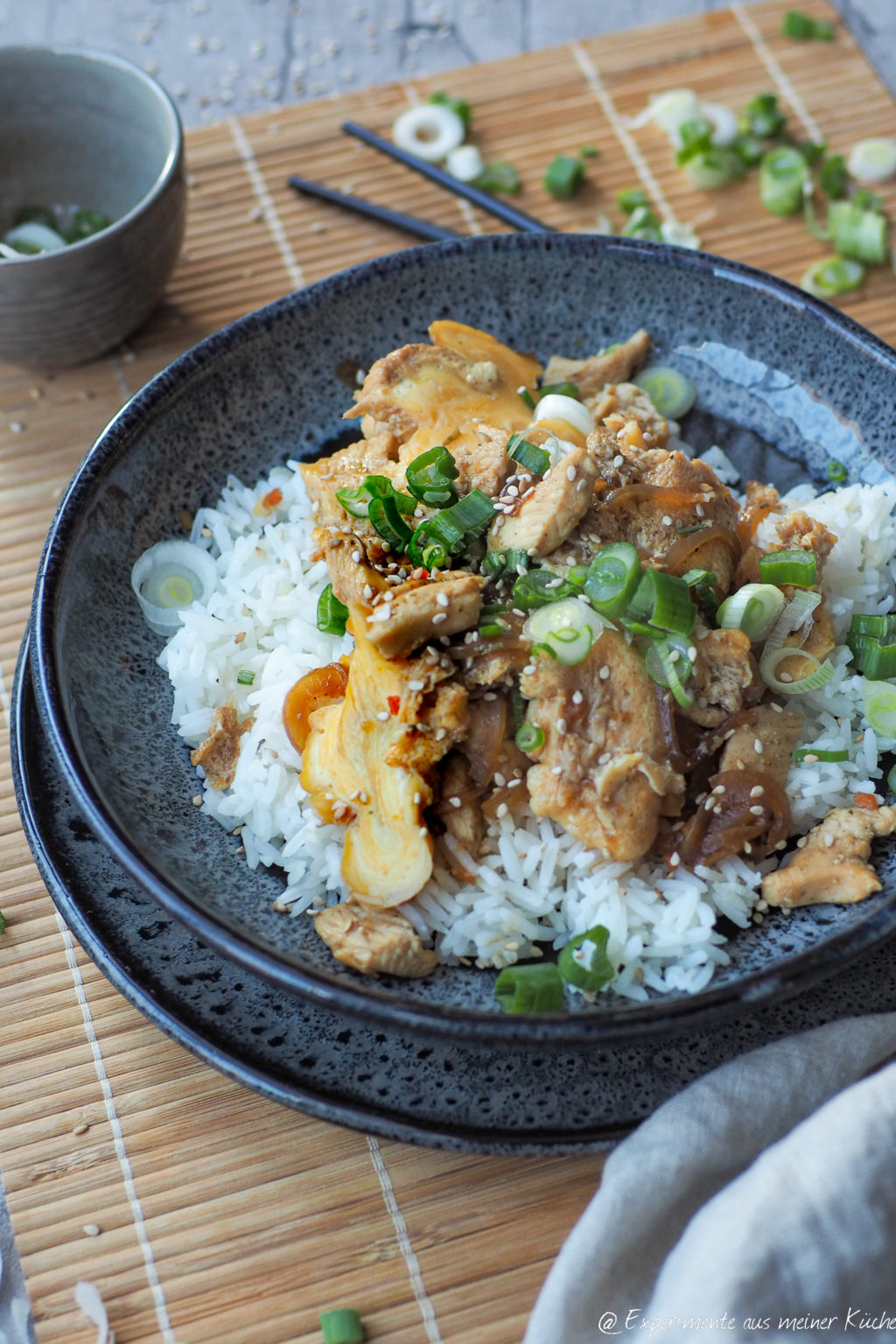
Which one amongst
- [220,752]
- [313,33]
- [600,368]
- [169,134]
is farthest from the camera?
[313,33]

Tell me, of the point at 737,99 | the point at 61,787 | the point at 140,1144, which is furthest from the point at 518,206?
the point at 140,1144

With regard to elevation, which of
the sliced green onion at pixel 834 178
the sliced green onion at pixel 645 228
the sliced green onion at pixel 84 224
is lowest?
the sliced green onion at pixel 84 224

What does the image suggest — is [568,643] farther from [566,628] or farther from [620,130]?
[620,130]

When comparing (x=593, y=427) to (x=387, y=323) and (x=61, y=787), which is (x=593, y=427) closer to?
(x=387, y=323)

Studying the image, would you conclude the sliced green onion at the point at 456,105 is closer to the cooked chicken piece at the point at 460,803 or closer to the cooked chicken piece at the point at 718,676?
the cooked chicken piece at the point at 718,676

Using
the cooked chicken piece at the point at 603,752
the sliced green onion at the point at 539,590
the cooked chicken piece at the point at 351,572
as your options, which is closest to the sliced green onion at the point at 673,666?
the cooked chicken piece at the point at 603,752

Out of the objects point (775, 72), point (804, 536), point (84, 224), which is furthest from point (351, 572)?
point (775, 72)
